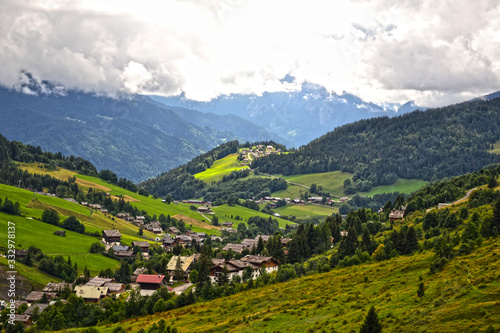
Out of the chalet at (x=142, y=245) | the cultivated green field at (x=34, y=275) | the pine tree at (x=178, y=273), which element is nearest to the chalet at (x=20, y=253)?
the cultivated green field at (x=34, y=275)

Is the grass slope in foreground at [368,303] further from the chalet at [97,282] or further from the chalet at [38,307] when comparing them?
the chalet at [97,282]

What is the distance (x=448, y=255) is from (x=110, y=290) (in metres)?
70.6

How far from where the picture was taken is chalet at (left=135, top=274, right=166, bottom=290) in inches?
3716

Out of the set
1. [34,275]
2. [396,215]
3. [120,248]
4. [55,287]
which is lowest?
[55,287]

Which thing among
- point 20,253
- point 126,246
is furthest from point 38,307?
point 126,246

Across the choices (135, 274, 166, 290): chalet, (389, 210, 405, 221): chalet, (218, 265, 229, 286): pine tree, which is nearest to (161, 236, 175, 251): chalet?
(135, 274, 166, 290): chalet

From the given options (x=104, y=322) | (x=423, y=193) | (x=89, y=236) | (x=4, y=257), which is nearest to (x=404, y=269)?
(x=104, y=322)

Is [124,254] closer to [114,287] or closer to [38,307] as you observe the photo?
[114,287]

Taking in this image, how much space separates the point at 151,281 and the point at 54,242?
61717 mm

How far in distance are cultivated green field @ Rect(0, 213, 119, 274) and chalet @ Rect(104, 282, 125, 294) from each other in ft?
77.6

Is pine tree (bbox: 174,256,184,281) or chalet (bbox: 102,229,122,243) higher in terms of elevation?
chalet (bbox: 102,229,122,243)

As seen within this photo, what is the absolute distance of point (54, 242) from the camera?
5630 inches

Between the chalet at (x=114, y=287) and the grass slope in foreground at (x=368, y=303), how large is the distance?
28.1 metres

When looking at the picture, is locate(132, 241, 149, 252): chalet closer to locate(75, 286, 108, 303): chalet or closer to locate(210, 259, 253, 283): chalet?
locate(75, 286, 108, 303): chalet
